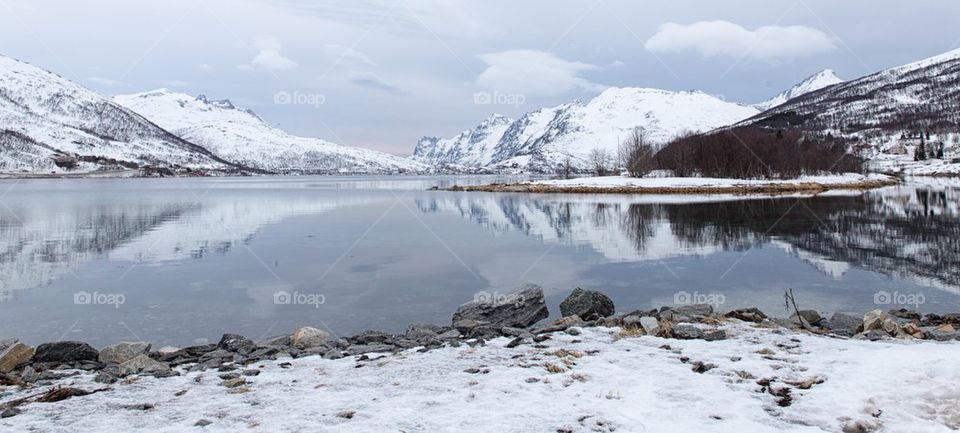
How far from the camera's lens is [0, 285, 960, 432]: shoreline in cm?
694

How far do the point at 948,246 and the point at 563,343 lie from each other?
22435 millimetres

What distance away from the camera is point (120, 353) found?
34.3 feet

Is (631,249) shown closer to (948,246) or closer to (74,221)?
(948,246)

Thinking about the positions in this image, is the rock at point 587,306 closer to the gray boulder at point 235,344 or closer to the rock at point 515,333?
the rock at point 515,333

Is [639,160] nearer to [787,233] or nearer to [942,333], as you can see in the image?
[787,233]

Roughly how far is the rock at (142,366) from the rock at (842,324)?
37.9 feet

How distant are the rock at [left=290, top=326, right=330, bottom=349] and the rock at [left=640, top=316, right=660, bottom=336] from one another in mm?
5916

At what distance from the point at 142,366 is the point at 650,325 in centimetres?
856

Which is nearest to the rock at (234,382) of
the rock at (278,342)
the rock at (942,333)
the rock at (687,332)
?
the rock at (278,342)

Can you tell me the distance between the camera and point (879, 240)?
2694cm

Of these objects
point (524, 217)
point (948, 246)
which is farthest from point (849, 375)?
point (524, 217)

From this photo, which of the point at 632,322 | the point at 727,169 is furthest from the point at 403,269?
the point at 727,169

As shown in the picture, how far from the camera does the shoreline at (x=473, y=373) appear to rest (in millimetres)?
6941

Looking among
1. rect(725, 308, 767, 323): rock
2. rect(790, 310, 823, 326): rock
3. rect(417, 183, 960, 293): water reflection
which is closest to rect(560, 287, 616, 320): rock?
rect(725, 308, 767, 323): rock
